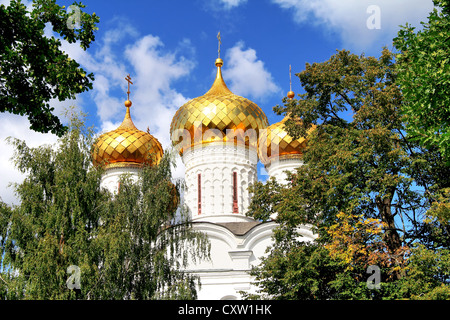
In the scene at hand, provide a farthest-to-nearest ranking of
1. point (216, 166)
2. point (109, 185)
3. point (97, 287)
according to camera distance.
Result: point (109, 185) < point (216, 166) < point (97, 287)

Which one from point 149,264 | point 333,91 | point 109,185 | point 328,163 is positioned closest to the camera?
point 149,264

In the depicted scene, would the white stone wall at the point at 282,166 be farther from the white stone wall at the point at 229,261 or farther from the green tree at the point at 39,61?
the green tree at the point at 39,61

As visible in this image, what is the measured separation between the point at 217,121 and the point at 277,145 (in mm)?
3303

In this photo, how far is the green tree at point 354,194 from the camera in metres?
14.5

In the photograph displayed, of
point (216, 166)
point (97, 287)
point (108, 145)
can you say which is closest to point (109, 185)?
point (108, 145)

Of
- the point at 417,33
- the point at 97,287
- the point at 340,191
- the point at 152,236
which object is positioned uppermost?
the point at 417,33

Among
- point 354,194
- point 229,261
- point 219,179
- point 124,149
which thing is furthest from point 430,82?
point 124,149

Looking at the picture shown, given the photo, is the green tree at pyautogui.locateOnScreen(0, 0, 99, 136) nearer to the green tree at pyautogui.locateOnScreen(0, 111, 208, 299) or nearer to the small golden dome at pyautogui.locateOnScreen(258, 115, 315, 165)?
the green tree at pyautogui.locateOnScreen(0, 111, 208, 299)

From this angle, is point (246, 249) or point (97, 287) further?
point (246, 249)

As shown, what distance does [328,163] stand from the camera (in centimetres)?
1585

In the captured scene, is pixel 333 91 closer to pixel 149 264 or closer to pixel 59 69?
pixel 149 264

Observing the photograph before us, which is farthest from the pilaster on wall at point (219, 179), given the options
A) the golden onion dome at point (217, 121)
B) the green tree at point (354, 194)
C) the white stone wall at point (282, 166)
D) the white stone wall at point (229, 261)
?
the green tree at point (354, 194)

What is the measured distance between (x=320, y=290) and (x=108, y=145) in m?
16.5

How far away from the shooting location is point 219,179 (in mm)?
26797
